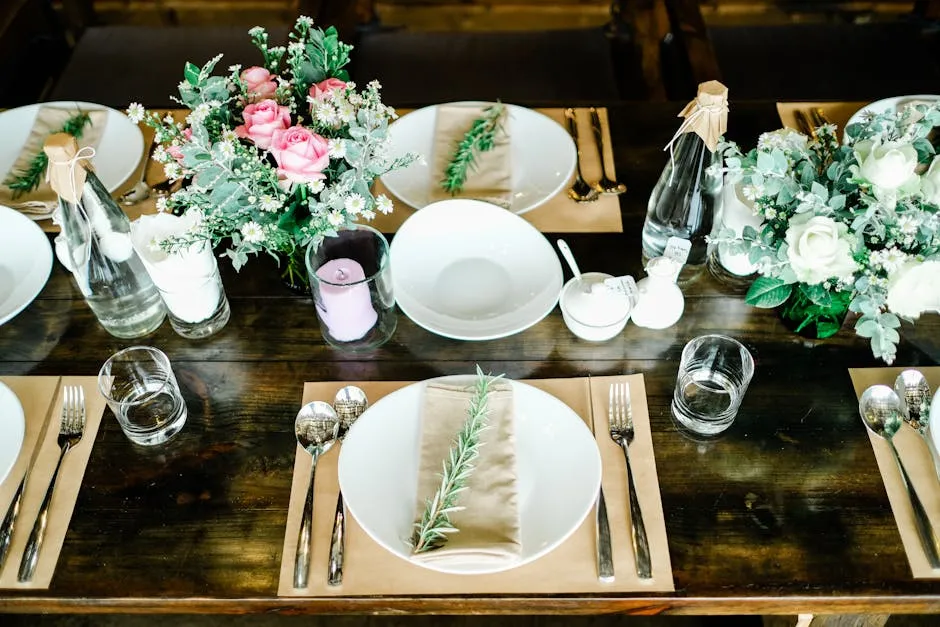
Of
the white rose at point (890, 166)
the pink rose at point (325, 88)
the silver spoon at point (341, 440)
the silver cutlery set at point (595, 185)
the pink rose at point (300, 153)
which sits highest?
the pink rose at point (325, 88)

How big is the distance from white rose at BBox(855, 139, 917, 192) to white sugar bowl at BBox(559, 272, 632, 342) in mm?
356

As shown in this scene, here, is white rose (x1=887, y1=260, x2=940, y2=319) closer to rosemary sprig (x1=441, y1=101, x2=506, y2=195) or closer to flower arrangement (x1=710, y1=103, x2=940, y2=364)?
flower arrangement (x1=710, y1=103, x2=940, y2=364)

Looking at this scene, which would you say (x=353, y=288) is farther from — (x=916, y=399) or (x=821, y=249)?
(x=916, y=399)

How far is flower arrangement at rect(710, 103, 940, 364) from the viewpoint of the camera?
937 mm

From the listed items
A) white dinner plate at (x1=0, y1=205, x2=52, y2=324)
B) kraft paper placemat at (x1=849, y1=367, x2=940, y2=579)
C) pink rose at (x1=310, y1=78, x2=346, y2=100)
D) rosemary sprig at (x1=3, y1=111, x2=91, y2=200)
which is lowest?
kraft paper placemat at (x1=849, y1=367, x2=940, y2=579)

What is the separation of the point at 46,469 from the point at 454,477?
1.81 ft

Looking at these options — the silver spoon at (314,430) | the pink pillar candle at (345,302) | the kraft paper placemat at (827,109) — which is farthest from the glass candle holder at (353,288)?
the kraft paper placemat at (827,109)

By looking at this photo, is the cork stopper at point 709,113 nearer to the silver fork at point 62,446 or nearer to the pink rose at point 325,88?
the pink rose at point 325,88

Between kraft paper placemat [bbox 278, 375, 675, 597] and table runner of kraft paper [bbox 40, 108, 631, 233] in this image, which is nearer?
kraft paper placemat [bbox 278, 375, 675, 597]

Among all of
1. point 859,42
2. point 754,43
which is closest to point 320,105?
point 754,43

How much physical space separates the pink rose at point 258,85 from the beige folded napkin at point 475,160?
40 centimetres

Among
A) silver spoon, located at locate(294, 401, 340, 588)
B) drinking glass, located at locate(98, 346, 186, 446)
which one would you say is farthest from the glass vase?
drinking glass, located at locate(98, 346, 186, 446)

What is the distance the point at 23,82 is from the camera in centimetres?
208

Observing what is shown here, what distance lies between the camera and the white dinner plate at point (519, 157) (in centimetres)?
138
